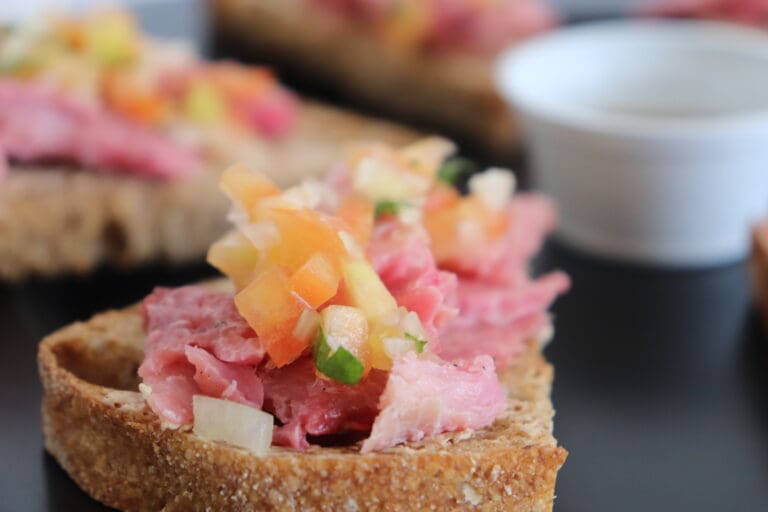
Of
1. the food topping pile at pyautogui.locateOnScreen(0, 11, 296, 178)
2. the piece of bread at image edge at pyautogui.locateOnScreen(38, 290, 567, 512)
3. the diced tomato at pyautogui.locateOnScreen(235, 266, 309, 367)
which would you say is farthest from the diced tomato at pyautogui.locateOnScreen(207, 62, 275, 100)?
the diced tomato at pyautogui.locateOnScreen(235, 266, 309, 367)

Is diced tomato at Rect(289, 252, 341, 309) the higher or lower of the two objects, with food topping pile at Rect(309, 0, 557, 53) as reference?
higher

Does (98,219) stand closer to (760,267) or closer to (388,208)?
(388,208)

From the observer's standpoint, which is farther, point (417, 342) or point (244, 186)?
point (244, 186)

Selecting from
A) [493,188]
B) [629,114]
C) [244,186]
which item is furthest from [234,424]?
[629,114]

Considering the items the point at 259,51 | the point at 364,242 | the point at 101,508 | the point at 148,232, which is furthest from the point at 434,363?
the point at 259,51

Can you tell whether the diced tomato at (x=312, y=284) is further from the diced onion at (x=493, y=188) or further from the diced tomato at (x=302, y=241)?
the diced onion at (x=493, y=188)

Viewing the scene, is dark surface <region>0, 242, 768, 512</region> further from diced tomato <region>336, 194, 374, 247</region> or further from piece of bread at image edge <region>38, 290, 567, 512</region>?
diced tomato <region>336, 194, 374, 247</region>

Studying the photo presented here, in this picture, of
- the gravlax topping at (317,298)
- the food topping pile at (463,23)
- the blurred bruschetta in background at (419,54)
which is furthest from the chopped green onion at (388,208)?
the food topping pile at (463,23)

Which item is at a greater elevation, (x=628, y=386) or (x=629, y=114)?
(x=629, y=114)
